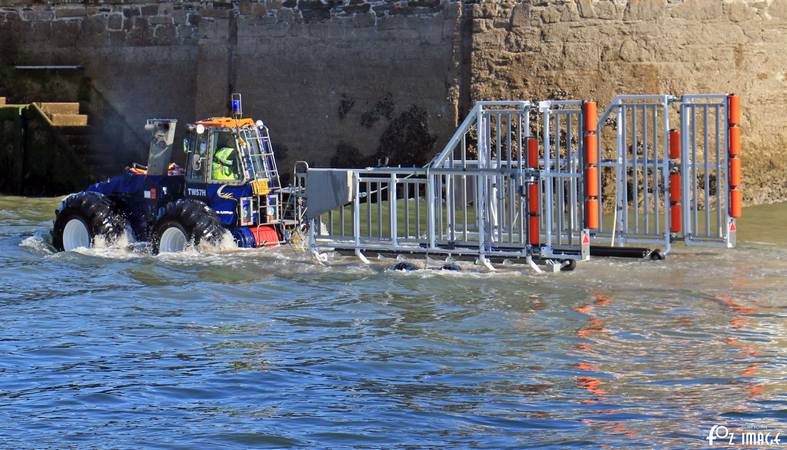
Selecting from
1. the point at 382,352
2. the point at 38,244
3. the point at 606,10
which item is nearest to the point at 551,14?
the point at 606,10

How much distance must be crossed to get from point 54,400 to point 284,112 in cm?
1344

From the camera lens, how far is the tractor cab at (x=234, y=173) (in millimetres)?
15586

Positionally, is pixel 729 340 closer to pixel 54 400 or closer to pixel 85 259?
pixel 54 400

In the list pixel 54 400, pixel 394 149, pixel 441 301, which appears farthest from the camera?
pixel 394 149

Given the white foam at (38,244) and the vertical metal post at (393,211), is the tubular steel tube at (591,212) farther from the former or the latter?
the white foam at (38,244)

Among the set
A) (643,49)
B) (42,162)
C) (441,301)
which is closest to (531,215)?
(441,301)

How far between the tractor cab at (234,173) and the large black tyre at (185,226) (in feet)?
→ 0.70

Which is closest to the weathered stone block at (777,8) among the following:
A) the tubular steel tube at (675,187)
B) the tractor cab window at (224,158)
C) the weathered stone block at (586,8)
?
the weathered stone block at (586,8)

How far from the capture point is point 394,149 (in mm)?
21422

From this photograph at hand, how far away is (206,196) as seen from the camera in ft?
51.5

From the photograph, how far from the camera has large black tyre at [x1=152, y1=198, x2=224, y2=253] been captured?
49.8ft

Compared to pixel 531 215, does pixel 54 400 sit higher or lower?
lower

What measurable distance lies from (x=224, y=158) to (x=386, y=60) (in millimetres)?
6242

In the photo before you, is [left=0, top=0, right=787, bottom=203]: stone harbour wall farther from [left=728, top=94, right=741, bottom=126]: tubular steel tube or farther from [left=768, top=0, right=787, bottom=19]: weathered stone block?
[left=728, top=94, right=741, bottom=126]: tubular steel tube
